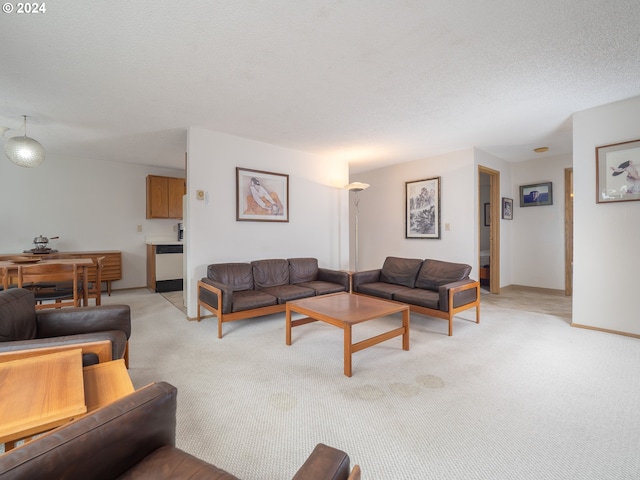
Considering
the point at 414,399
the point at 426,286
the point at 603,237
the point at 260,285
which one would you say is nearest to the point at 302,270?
the point at 260,285

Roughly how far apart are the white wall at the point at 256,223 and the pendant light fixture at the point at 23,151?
1.56 m

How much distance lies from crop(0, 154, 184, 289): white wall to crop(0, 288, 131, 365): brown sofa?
398 cm

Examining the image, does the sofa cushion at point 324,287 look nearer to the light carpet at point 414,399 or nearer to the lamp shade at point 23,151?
the light carpet at point 414,399

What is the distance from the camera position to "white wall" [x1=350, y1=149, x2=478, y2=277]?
4613 millimetres

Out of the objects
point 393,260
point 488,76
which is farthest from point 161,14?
point 393,260

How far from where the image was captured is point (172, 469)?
874mm

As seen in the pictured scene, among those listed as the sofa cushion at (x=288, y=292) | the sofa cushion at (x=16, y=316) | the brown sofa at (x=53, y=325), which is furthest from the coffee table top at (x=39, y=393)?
the sofa cushion at (x=288, y=292)

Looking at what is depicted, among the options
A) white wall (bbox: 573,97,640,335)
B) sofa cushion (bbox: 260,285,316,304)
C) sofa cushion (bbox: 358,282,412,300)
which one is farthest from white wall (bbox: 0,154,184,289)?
white wall (bbox: 573,97,640,335)

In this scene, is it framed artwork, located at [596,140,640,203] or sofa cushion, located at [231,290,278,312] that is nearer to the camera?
framed artwork, located at [596,140,640,203]

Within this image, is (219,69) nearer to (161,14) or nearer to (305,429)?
(161,14)

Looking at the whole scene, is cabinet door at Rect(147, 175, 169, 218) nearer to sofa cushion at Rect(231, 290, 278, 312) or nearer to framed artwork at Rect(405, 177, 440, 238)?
sofa cushion at Rect(231, 290, 278, 312)

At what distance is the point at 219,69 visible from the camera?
94.2 inches

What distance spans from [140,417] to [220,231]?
10.7ft

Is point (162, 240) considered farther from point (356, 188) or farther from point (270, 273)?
point (356, 188)
